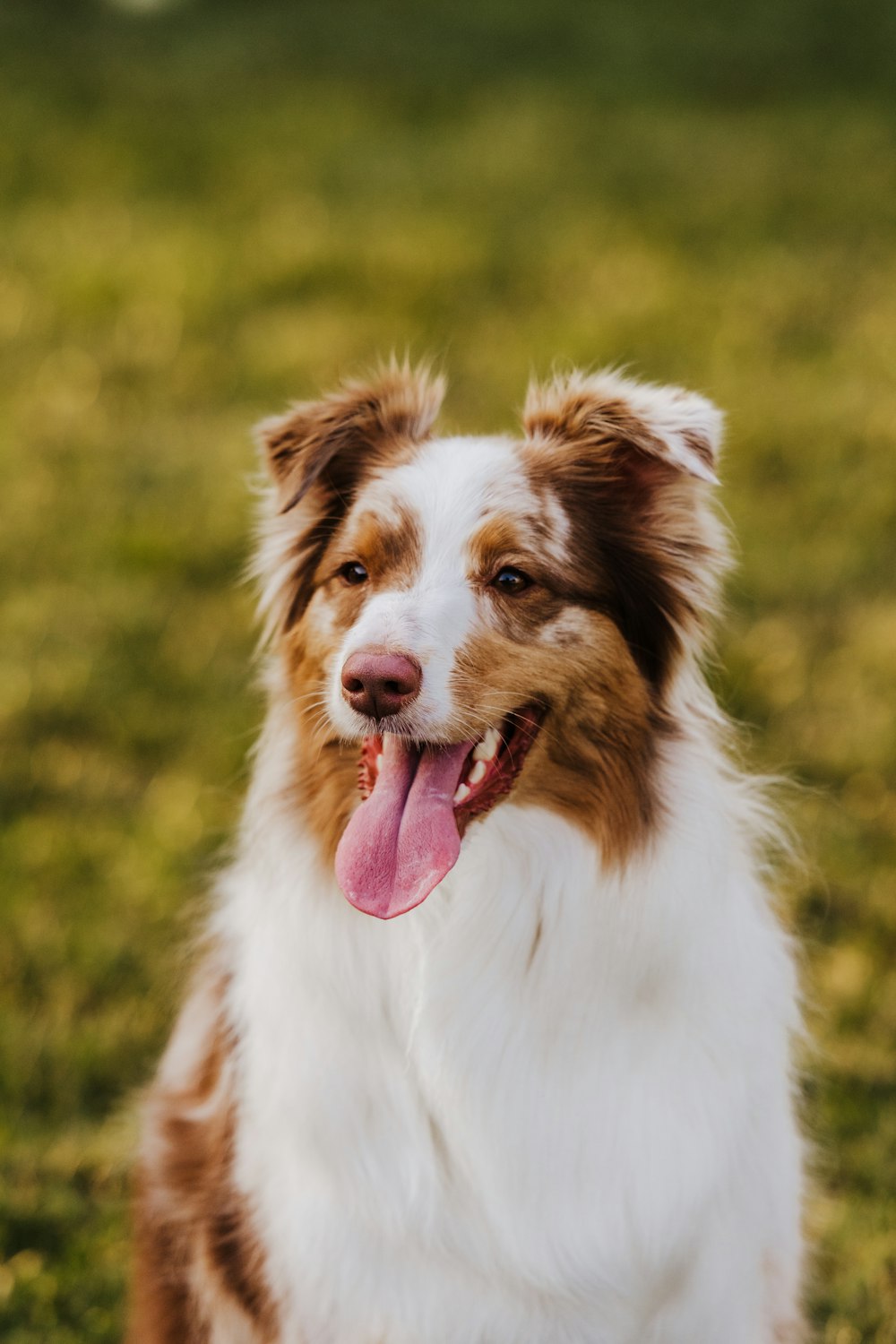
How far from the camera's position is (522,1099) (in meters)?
3.05

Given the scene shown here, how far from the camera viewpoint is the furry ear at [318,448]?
11.1 ft

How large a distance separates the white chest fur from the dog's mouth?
135mm

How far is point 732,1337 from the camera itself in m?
3.19

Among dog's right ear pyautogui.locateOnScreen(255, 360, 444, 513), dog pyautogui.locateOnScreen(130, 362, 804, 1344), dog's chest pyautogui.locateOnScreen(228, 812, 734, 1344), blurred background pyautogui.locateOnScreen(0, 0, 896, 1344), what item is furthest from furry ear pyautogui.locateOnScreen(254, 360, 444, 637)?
blurred background pyautogui.locateOnScreen(0, 0, 896, 1344)

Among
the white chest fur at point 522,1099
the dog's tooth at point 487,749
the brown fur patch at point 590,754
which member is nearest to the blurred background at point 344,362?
the white chest fur at point 522,1099

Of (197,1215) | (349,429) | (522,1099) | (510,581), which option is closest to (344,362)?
(349,429)

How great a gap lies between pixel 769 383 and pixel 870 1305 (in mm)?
5730

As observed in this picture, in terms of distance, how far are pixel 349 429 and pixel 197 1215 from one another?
6.07 feet

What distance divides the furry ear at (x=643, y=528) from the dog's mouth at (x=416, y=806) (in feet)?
1.16

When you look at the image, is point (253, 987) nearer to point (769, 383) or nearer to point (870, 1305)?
point (870, 1305)

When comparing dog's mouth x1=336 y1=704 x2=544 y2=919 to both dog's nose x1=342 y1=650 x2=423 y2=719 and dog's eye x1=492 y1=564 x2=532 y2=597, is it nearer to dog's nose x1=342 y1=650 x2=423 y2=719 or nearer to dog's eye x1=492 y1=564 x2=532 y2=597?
dog's nose x1=342 y1=650 x2=423 y2=719

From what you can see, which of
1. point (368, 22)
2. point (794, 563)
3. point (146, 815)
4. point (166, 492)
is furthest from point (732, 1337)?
point (368, 22)

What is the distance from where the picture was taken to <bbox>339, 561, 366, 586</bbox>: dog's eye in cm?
319

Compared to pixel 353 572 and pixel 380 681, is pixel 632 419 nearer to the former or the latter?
pixel 353 572
